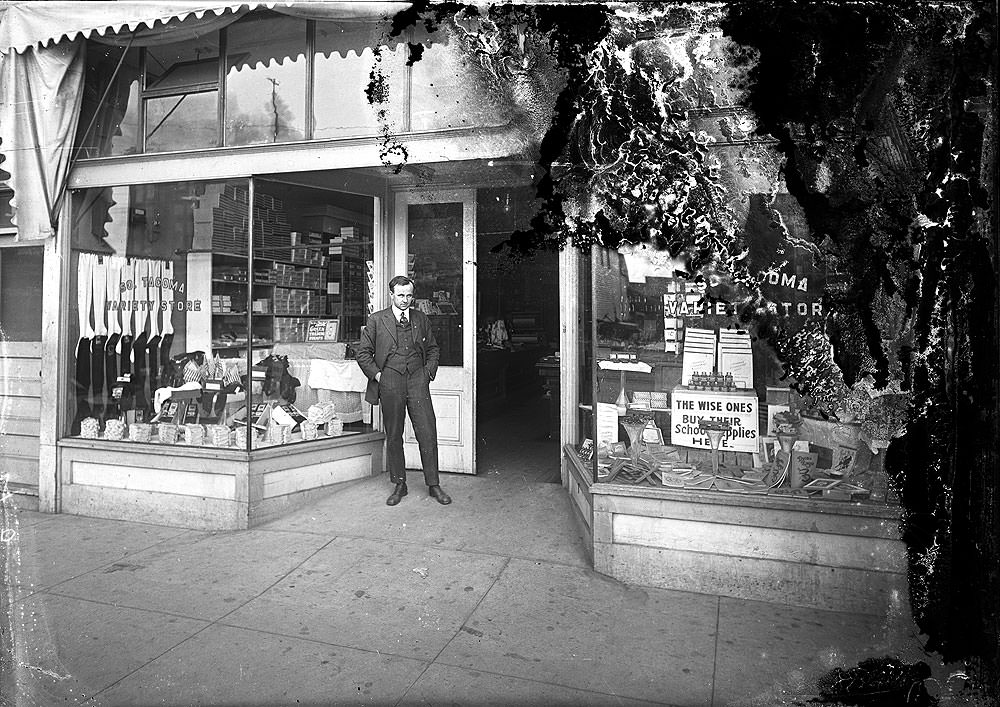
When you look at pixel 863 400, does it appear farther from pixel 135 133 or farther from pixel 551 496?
pixel 135 133

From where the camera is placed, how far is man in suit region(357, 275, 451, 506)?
5008 millimetres

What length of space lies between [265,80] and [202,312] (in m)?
2.12

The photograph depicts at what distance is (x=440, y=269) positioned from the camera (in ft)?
18.7

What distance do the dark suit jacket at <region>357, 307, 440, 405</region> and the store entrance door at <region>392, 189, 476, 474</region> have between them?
1.53ft

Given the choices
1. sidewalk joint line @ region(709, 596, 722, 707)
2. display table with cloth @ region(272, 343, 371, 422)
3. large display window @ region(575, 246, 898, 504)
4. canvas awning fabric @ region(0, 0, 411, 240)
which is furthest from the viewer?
display table with cloth @ region(272, 343, 371, 422)

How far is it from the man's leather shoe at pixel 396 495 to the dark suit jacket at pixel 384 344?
72 cm

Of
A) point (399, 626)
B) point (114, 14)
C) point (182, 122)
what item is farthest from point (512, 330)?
point (114, 14)

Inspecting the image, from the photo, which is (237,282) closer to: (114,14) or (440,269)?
(440,269)

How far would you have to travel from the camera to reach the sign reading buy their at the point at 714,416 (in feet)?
13.1

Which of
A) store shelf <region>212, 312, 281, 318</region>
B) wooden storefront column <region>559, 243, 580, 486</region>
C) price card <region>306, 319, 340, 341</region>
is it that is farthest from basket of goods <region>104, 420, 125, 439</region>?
wooden storefront column <region>559, 243, 580, 486</region>

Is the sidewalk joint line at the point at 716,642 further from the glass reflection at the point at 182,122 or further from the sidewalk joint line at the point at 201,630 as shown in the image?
the glass reflection at the point at 182,122

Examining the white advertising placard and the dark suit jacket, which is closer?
the white advertising placard

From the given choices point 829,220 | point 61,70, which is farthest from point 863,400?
point 61,70

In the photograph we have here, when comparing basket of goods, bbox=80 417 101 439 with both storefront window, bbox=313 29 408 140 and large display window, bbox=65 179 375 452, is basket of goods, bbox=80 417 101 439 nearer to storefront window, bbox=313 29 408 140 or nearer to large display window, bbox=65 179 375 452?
large display window, bbox=65 179 375 452
